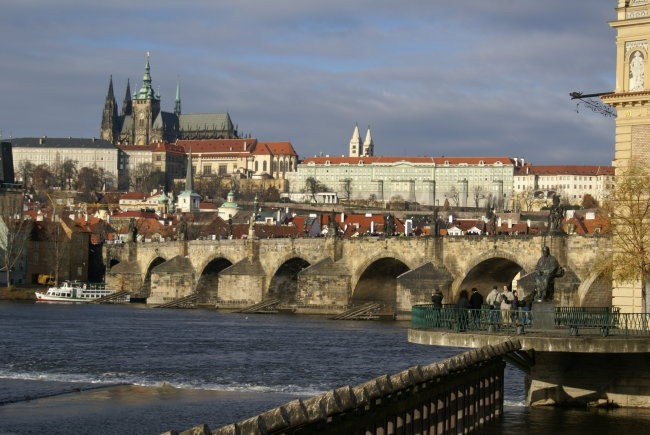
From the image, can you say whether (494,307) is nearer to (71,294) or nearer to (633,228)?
(633,228)

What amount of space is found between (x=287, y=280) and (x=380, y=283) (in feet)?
29.6

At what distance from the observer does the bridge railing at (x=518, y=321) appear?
26.7 meters

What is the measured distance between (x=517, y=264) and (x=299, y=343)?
893 inches

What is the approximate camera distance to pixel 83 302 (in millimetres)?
100875

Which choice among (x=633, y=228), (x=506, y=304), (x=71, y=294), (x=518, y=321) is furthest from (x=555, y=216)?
(x=71, y=294)

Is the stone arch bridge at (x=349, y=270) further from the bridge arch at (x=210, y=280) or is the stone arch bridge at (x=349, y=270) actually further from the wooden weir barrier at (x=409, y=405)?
the wooden weir barrier at (x=409, y=405)

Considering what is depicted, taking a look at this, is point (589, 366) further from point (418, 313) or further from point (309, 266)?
point (309, 266)

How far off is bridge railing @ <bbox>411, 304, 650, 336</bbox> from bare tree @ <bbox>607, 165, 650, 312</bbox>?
1.19 metres

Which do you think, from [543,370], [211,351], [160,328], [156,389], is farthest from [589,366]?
[160,328]

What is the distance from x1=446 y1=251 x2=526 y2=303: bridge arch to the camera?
7481 cm

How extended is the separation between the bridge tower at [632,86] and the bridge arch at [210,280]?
71.0 metres

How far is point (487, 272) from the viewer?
7825 centimetres

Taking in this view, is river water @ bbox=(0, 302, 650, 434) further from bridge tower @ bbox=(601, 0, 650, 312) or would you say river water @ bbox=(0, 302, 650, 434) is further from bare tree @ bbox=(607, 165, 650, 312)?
bridge tower @ bbox=(601, 0, 650, 312)

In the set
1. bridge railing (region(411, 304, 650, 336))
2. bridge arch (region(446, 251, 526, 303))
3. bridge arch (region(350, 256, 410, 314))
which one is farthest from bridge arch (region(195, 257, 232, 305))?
bridge railing (region(411, 304, 650, 336))
